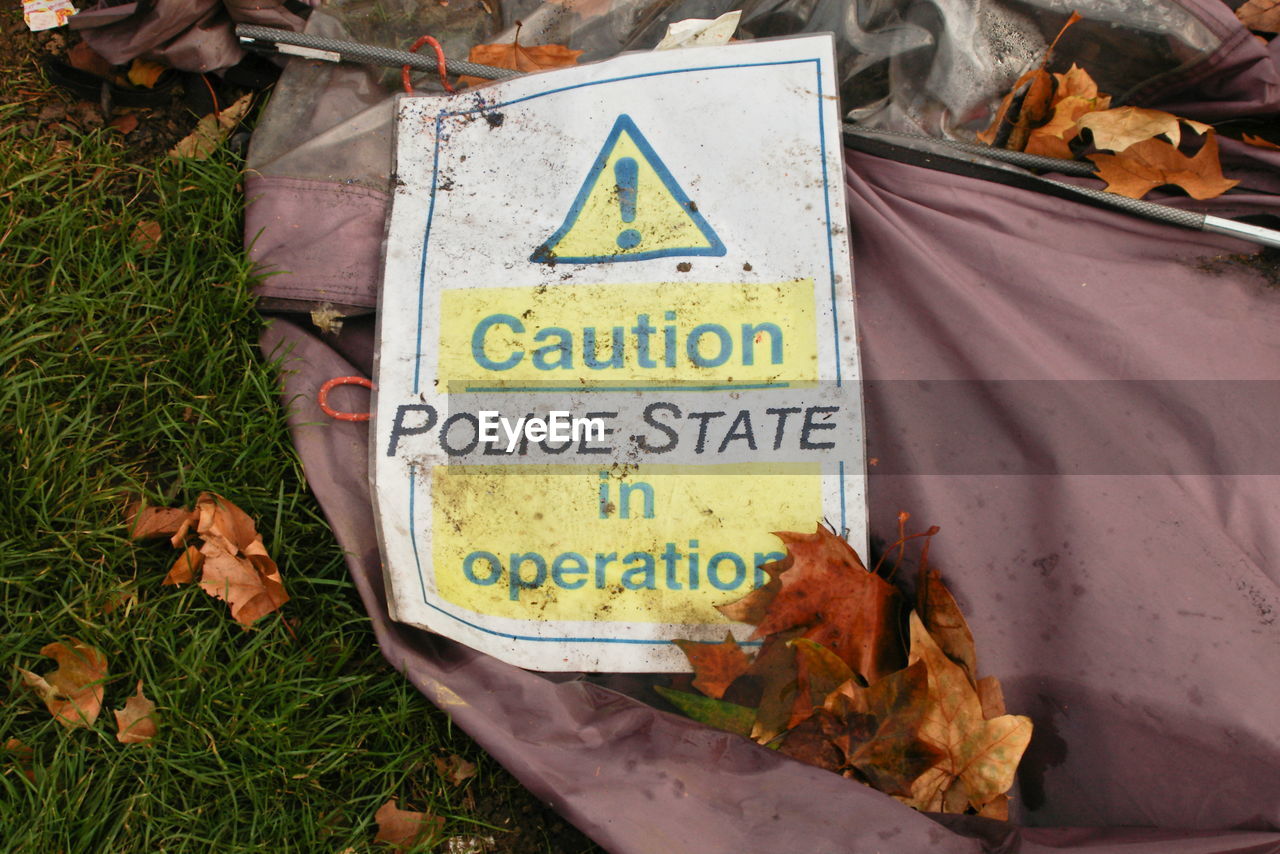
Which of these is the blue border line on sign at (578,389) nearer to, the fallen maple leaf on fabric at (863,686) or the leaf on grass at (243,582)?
the fallen maple leaf on fabric at (863,686)

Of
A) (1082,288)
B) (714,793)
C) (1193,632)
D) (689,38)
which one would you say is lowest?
(714,793)

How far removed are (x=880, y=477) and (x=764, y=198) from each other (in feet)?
1.64

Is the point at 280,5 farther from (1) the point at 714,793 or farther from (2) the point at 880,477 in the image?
(1) the point at 714,793

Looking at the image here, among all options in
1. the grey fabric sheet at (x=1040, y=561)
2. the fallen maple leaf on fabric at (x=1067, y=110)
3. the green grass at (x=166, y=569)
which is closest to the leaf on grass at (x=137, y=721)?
the green grass at (x=166, y=569)

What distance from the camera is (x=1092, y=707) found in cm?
126

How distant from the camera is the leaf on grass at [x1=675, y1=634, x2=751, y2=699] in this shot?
1387 mm

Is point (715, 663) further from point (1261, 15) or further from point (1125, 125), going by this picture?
point (1261, 15)

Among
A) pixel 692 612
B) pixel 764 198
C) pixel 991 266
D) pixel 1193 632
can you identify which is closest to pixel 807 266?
pixel 764 198

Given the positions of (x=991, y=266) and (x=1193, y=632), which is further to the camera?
(x=991, y=266)

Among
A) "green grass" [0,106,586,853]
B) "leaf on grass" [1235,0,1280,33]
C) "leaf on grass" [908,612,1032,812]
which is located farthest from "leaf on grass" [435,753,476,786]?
"leaf on grass" [1235,0,1280,33]

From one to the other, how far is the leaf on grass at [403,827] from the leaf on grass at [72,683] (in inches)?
19.4

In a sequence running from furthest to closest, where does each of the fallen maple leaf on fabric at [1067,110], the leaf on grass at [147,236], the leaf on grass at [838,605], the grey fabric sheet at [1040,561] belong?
the leaf on grass at [147,236]
the fallen maple leaf on fabric at [1067,110]
the leaf on grass at [838,605]
the grey fabric sheet at [1040,561]

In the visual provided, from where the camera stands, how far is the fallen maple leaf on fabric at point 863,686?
1265mm

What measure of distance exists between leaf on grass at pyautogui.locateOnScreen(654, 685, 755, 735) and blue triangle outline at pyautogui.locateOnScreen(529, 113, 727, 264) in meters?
0.71
